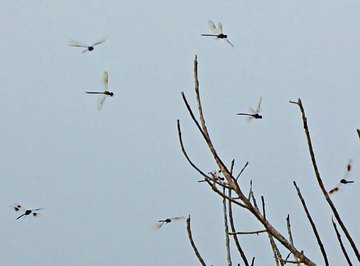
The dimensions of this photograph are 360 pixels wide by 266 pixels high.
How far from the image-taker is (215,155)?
99cm

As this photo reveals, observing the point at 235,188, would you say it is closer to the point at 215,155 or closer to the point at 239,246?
the point at 215,155

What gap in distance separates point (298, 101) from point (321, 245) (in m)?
0.25

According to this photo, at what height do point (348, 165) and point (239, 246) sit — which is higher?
point (348, 165)

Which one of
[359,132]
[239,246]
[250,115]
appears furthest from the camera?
[250,115]

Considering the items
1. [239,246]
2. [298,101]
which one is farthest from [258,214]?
[239,246]

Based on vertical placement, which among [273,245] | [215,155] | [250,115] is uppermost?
[250,115]

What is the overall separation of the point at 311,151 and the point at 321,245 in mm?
176

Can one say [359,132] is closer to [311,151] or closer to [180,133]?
[311,151]


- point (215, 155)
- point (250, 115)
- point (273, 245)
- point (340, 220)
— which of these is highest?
point (250, 115)

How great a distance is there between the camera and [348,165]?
109cm

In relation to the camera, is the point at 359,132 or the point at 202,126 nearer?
the point at 359,132

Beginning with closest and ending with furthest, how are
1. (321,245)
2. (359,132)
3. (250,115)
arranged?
(359,132) < (321,245) < (250,115)

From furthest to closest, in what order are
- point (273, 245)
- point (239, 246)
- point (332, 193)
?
point (273, 245)
point (239, 246)
point (332, 193)

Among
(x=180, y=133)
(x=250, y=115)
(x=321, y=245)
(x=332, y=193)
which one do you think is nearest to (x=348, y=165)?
(x=332, y=193)
